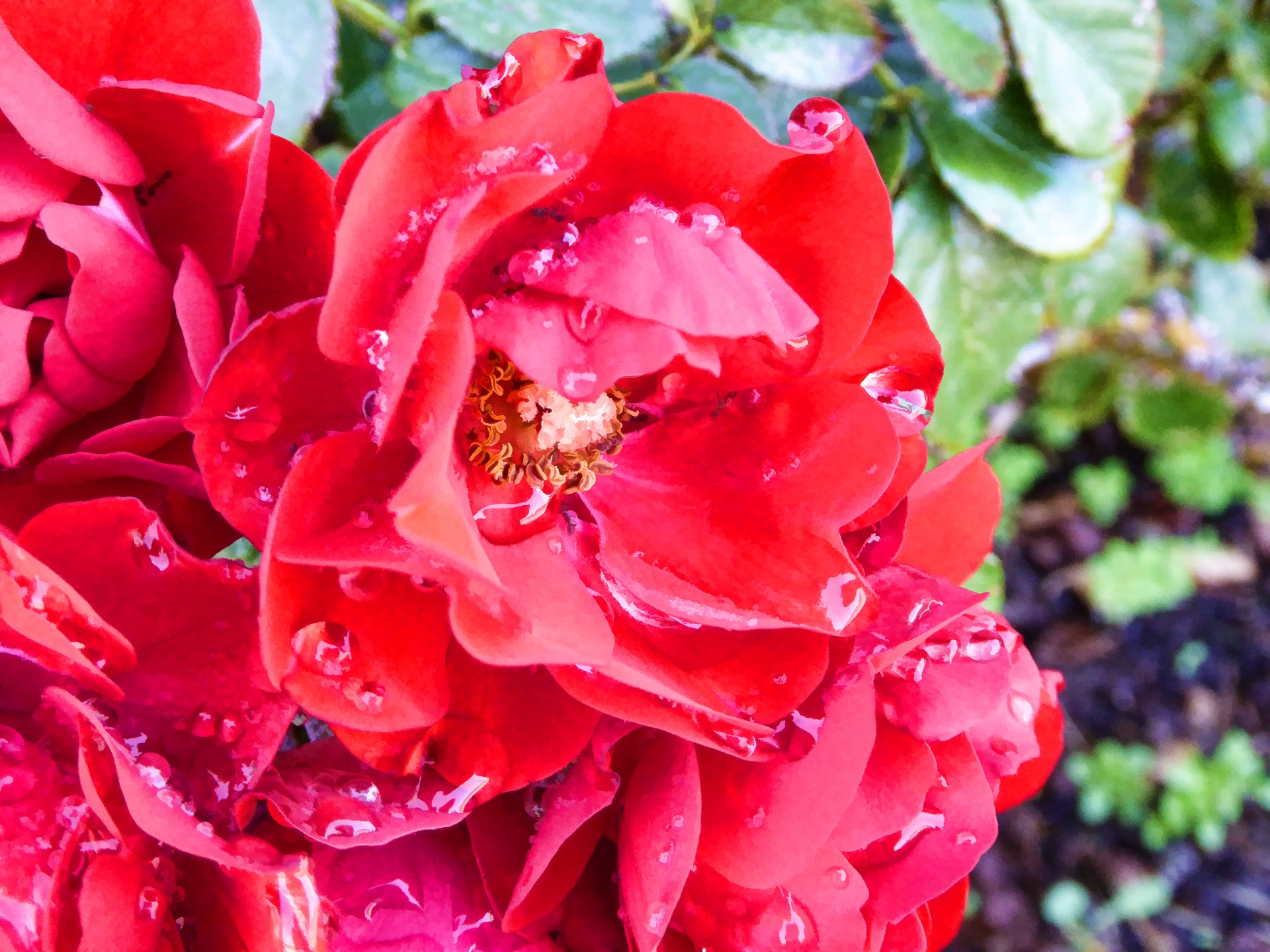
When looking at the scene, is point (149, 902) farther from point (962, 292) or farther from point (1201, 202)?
point (1201, 202)

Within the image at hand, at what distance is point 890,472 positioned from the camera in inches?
16.9

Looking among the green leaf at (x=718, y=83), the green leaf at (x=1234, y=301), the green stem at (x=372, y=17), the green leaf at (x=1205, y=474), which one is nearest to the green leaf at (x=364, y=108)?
the green stem at (x=372, y=17)

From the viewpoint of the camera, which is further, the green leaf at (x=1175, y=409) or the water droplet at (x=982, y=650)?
the green leaf at (x=1175, y=409)

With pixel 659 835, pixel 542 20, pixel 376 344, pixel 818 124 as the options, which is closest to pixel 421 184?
pixel 376 344

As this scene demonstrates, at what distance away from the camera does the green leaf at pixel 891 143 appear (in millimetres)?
822

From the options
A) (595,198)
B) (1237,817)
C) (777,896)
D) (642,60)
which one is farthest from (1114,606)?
(595,198)

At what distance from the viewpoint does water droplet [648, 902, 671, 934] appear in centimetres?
43

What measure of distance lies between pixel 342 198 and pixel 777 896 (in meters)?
0.34

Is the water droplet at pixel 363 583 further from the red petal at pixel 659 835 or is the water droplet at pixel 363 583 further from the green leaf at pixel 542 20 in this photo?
the green leaf at pixel 542 20

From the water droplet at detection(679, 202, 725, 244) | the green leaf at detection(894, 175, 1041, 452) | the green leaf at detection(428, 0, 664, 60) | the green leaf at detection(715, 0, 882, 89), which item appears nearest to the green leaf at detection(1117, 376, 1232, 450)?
the green leaf at detection(894, 175, 1041, 452)

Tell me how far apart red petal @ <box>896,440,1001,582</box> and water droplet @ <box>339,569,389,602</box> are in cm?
26

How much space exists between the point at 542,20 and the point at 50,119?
0.39 metres

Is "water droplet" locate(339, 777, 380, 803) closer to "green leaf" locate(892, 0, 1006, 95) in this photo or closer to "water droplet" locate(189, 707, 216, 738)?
"water droplet" locate(189, 707, 216, 738)

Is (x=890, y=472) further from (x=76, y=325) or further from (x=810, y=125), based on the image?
(x=76, y=325)
